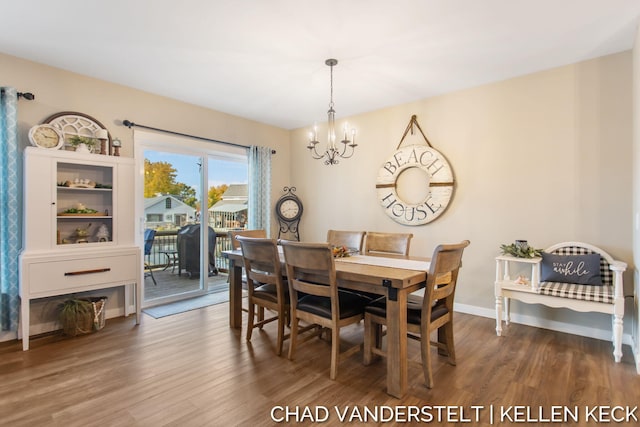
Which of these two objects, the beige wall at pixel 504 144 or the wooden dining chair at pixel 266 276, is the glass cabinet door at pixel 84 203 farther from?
the wooden dining chair at pixel 266 276

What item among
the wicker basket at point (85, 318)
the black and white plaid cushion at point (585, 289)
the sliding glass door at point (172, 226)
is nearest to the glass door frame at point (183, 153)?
the sliding glass door at point (172, 226)

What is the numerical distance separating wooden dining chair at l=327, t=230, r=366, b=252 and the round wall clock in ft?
9.18

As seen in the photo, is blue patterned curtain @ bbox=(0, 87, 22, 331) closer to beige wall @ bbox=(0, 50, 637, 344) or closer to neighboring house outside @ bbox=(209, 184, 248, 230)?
beige wall @ bbox=(0, 50, 637, 344)

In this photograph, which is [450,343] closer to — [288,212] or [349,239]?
[349,239]

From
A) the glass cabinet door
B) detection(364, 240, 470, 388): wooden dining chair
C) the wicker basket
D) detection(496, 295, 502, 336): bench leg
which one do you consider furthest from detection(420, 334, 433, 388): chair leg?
the glass cabinet door

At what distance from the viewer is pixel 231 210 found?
16.0 ft

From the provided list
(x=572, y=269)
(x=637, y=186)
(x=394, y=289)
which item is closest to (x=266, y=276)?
(x=394, y=289)

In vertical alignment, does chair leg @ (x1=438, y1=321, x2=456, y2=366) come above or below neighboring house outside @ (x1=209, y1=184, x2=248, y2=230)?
below

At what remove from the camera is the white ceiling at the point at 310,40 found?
7.52 feet

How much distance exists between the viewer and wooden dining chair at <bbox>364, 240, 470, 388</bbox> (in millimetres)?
2094

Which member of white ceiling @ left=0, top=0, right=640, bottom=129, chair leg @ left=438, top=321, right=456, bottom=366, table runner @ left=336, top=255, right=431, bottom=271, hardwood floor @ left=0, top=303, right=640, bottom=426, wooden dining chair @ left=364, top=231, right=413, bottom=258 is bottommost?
hardwood floor @ left=0, top=303, right=640, bottom=426

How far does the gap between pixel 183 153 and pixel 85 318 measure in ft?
7.17

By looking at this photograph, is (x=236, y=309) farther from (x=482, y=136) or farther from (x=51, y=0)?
(x=482, y=136)

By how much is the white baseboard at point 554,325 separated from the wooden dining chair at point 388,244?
1.27 metres
